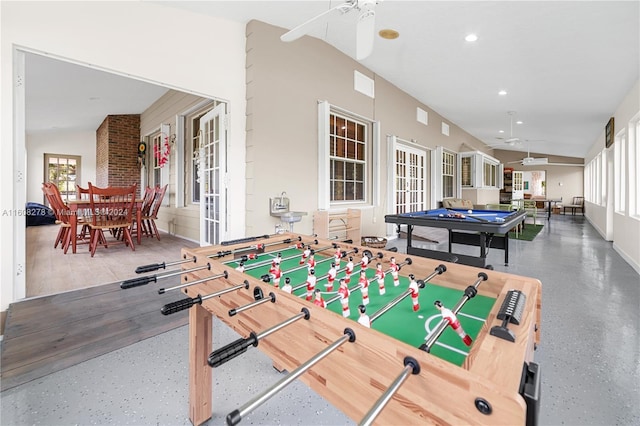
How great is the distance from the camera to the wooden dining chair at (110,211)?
157 inches

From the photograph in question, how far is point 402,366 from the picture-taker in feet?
2.11

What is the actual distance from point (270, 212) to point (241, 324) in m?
2.61

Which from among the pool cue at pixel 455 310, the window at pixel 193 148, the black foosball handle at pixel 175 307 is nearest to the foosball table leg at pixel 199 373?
the black foosball handle at pixel 175 307

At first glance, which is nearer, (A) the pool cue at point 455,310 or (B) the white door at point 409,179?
(A) the pool cue at point 455,310

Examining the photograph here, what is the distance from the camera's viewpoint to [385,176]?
5.83 m

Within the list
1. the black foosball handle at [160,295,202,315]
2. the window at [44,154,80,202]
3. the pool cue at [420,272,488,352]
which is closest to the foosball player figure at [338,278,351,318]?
the pool cue at [420,272,488,352]

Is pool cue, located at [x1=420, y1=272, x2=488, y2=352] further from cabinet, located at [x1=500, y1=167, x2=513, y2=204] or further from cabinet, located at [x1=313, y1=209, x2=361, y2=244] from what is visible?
cabinet, located at [x1=500, y1=167, x2=513, y2=204]

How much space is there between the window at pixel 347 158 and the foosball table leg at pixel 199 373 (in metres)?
3.67

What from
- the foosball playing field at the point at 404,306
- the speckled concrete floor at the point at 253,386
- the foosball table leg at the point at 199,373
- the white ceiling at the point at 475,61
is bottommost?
the speckled concrete floor at the point at 253,386

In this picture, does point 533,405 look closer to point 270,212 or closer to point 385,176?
point 270,212

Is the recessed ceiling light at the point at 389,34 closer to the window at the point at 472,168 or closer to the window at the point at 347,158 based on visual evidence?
the window at the point at 347,158

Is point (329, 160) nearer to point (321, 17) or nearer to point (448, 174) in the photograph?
point (321, 17)

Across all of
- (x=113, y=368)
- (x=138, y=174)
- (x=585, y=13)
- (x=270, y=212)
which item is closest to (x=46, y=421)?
(x=113, y=368)

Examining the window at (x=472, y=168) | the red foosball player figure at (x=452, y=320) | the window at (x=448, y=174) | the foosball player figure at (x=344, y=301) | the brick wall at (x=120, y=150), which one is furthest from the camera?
the window at (x=472, y=168)
